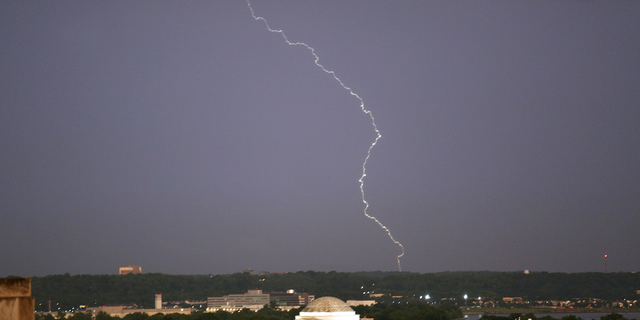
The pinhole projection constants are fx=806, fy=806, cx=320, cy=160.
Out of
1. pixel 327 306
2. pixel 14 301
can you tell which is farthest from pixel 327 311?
pixel 14 301

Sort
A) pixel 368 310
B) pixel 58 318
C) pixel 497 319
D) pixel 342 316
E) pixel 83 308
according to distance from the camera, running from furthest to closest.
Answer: pixel 83 308
pixel 58 318
pixel 368 310
pixel 497 319
pixel 342 316

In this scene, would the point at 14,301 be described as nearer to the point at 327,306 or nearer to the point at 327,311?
the point at 327,311

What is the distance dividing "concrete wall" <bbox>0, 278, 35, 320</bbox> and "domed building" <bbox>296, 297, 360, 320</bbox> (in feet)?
154

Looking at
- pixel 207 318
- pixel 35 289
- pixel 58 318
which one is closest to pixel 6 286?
pixel 207 318

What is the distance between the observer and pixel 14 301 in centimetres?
1070

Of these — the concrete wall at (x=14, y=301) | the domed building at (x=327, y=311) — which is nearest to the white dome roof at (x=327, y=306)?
the domed building at (x=327, y=311)

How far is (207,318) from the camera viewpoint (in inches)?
4210

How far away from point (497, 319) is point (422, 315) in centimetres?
1202

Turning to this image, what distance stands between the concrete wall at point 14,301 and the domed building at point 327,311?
46.9 metres

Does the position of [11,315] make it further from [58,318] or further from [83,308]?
[83,308]

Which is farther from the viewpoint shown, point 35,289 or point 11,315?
point 35,289

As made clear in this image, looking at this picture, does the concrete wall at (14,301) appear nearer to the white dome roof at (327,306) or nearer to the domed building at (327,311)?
the domed building at (327,311)

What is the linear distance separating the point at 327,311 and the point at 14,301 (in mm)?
48117

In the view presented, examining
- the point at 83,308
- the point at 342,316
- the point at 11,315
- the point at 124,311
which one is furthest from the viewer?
the point at 83,308
